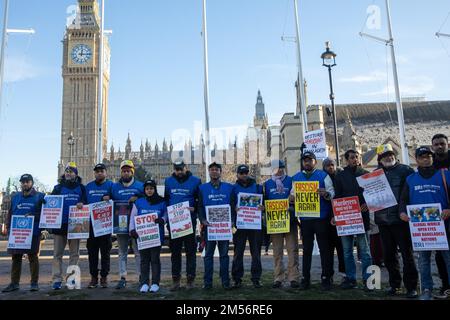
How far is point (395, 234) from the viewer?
6.93 metres

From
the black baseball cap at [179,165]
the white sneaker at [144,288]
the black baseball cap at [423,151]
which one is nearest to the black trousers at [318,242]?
the black baseball cap at [423,151]

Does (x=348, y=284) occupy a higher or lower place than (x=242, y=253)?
lower

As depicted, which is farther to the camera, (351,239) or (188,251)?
Answer: (188,251)

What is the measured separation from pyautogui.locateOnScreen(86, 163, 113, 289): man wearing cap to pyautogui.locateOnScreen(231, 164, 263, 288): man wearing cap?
2.48 meters

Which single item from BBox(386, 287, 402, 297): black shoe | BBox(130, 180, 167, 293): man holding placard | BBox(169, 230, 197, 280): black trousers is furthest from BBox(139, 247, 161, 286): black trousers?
BBox(386, 287, 402, 297): black shoe

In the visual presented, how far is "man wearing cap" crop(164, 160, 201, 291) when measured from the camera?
25.2 ft

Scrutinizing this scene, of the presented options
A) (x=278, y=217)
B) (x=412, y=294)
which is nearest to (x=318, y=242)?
(x=278, y=217)

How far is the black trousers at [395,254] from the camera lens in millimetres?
6641

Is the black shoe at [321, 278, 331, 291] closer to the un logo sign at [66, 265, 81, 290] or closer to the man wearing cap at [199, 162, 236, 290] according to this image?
the man wearing cap at [199, 162, 236, 290]

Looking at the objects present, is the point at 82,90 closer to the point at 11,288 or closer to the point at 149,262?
the point at 11,288

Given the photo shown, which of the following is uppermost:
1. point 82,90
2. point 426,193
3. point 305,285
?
point 82,90

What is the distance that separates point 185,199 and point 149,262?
53.0 inches
